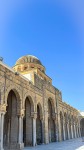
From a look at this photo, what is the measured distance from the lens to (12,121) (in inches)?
635

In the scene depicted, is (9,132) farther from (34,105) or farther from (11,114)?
(34,105)

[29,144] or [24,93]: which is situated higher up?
[24,93]

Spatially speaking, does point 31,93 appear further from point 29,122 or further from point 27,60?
point 27,60

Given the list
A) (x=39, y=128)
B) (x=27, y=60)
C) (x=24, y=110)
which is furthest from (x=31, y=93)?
(x=27, y=60)

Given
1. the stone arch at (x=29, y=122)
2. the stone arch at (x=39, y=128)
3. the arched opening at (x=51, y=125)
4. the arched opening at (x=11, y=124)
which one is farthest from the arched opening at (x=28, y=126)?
the arched opening at (x=51, y=125)

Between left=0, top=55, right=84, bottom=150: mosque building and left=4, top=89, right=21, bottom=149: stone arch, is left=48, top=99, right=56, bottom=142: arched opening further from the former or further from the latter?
left=4, top=89, right=21, bottom=149: stone arch

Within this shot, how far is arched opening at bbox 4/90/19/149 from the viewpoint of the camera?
1546 centimetres

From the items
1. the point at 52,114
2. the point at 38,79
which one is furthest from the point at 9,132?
the point at 52,114

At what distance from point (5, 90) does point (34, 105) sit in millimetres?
5348

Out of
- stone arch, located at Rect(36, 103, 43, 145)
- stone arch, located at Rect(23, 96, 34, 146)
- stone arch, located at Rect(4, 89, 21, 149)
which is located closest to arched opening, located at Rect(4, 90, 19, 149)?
stone arch, located at Rect(4, 89, 21, 149)

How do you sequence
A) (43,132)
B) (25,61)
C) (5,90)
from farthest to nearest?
(25,61), (43,132), (5,90)

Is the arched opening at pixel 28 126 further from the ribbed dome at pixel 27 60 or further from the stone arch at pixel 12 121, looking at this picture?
the ribbed dome at pixel 27 60

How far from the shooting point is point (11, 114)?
53.4 feet

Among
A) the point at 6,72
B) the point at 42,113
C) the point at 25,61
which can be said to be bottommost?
the point at 42,113
